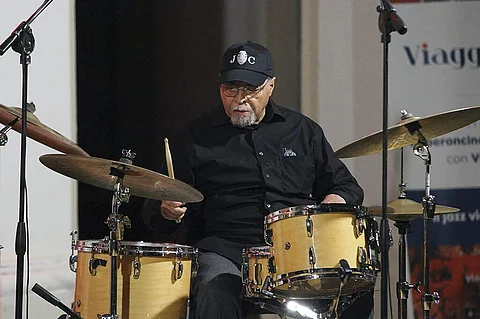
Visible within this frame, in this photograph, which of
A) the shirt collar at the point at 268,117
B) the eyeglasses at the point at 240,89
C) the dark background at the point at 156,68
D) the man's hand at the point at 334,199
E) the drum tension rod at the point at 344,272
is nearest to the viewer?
the drum tension rod at the point at 344,272

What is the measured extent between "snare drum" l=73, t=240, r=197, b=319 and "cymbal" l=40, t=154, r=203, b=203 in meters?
0.19

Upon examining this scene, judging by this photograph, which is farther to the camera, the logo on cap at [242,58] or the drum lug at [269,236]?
the logo on cap at [242,58]

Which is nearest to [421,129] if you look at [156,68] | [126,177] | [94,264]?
[126,177]

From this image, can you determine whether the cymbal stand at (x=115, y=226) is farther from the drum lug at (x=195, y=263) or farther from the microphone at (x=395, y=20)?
the microphone at (x=395, y=20)

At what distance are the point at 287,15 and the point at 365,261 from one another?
1.66 metres

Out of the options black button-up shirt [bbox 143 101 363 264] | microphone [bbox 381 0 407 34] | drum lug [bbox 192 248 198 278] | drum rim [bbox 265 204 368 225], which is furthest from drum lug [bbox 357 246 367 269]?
microphone [bbox 381 0 407 34]

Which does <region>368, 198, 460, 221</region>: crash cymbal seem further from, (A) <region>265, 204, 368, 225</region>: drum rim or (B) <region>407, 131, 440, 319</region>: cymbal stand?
(A) <region>265, 204, 368, 225</region>: drum rim

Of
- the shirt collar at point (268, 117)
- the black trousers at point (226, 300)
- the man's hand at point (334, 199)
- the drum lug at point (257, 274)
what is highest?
the shirt collar at point (268, 117)

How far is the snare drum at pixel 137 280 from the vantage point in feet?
9.85

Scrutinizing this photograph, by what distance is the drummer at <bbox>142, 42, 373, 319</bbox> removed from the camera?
3355mm

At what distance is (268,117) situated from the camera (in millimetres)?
3531

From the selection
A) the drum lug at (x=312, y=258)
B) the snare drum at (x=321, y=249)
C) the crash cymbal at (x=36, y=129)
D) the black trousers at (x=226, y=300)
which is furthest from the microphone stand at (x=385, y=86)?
the crash cymbal at (x=36, y=129)

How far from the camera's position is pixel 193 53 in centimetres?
423

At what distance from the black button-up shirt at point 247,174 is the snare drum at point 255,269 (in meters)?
0.22
